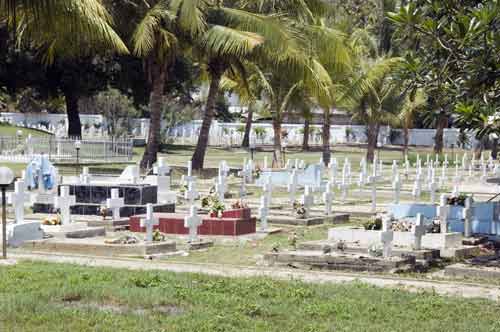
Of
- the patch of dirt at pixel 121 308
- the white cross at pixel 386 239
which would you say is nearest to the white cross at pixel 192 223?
the white cross at pixel 386 239

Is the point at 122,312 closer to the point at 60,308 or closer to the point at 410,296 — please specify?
the point at 60,308

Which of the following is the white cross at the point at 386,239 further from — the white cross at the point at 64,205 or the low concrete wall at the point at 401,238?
the white cross at the point at 64,205

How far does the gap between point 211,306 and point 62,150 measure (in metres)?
31.5

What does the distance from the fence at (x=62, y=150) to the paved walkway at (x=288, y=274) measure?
2570cm

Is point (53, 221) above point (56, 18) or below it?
below

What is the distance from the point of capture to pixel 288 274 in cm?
1331

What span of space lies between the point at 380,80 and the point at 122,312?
1515 inches

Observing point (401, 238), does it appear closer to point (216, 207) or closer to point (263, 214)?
point (263, 214)

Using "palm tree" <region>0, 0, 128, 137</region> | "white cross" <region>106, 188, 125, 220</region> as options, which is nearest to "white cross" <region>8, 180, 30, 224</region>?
"white cross" <region>106, 188, 125, 220</region>

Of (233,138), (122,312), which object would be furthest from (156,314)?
(233,138)

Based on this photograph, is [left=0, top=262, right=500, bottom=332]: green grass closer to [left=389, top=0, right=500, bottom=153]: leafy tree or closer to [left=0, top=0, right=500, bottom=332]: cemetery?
[left=0, top=0, right=500, bottom=332]: cemetery

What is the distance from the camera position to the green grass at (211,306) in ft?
31.0

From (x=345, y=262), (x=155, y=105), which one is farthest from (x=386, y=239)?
(x=155, y=105)

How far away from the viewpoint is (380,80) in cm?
4738
